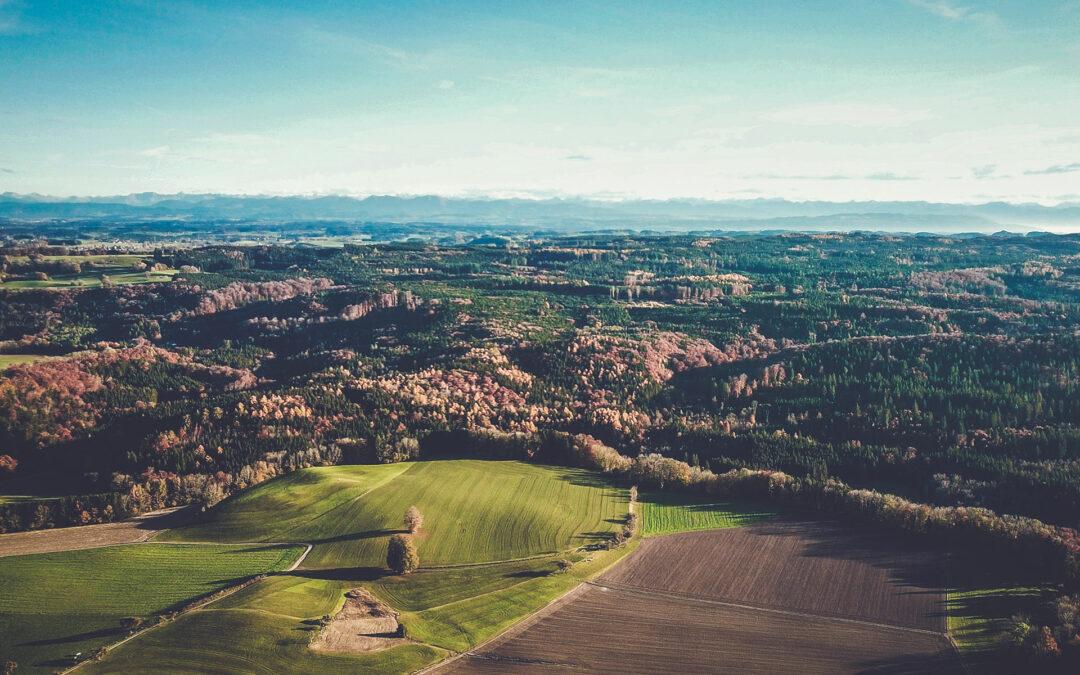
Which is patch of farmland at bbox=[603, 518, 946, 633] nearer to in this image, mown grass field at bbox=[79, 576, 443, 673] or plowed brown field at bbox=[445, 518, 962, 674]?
plowed brown field at bbox=[445, 518, 962, 674]

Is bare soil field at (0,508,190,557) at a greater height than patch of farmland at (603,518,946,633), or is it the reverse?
patch of farmland at (603,518,946,633)

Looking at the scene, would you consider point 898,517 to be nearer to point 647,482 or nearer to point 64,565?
point 647,482

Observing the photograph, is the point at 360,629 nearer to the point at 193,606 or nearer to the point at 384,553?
the point at 384,553

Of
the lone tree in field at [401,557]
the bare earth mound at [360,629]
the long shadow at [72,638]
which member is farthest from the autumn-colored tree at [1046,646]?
the long shadow at [72,638]

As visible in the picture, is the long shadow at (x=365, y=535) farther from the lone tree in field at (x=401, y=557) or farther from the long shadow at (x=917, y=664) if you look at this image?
the long shadow at (x=917, y=664)

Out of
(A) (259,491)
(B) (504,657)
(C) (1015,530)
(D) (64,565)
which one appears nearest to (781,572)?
(C) (1015,530)

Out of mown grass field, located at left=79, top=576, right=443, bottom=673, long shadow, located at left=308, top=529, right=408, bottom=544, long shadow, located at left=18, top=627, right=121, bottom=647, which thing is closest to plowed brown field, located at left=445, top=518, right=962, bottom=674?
mown grass field, located at left=79, top=576, right=443, bottom=673
